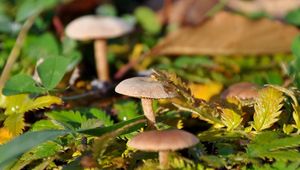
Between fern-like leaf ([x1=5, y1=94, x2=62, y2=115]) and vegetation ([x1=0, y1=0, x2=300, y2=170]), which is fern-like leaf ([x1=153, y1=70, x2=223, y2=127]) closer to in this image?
vegetation ([x1=0, y1=0, x2=300, y2=170])

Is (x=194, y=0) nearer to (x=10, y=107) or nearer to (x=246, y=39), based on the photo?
(x=246, y=39)

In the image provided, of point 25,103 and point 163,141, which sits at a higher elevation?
point 25,103

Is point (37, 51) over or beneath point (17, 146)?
over

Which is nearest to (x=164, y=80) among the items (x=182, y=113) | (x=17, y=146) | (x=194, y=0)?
(x=182, y=113)

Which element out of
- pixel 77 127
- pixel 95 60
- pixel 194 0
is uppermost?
pixel 194 0

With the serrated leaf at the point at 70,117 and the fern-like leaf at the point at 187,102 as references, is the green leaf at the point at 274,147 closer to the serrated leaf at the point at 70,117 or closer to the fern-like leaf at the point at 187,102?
the fern-like leaf at the point at 187,102

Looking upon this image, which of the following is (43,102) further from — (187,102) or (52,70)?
(187,102)

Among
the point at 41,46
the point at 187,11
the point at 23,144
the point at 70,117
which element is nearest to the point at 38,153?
the point at 23,144

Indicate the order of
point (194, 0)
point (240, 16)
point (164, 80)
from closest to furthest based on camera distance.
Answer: point (164, 80) → point (240, 16) → point (194, 0)
